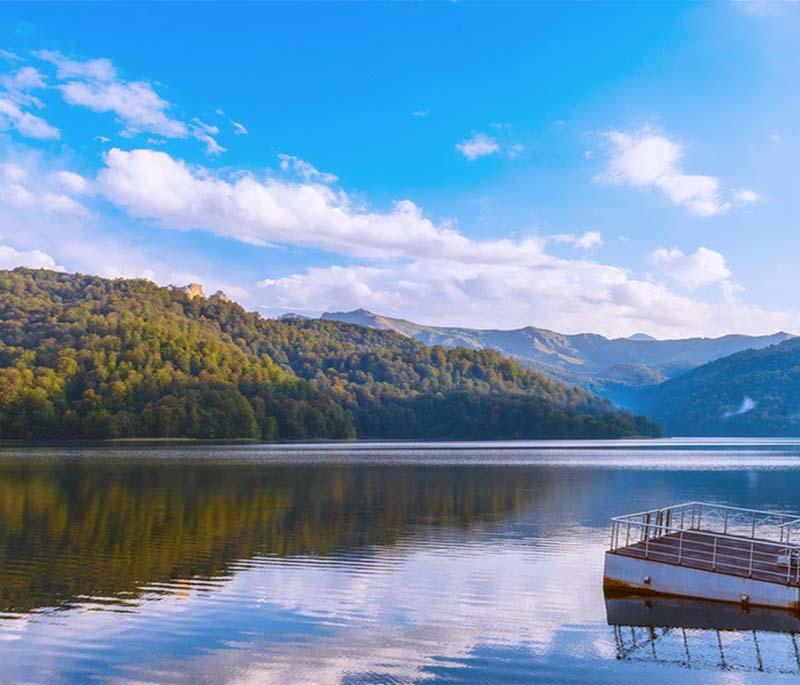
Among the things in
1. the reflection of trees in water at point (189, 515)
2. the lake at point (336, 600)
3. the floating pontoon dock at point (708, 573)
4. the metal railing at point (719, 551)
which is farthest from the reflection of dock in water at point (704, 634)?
the reflection of trees in water at point (189, 515)

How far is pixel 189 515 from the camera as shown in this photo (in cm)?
4688

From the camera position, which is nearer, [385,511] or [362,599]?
[362,599]

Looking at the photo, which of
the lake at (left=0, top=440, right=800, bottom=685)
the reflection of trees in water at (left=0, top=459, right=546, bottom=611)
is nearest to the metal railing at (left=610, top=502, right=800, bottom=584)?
the lake at (left=0, top=440, right=800, bottom=685)

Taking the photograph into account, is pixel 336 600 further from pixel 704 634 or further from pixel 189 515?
pixel 189 515

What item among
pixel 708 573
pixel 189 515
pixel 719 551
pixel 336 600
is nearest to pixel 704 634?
pixel 708 573

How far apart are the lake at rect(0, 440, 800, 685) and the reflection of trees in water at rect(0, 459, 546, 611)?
0.61 ft

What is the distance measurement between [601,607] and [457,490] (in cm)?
4063

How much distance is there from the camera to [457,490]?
216ft

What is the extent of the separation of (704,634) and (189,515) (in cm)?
3172

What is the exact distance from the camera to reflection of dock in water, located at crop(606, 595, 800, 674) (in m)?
20.0

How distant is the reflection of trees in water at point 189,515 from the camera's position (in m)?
30.0

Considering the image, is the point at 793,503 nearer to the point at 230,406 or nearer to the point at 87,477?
the point at 87,477

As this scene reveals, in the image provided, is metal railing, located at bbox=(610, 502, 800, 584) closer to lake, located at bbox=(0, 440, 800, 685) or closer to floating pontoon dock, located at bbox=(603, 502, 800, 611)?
floating pontoon dock, located at bbox=(603, 502, 800, 611)

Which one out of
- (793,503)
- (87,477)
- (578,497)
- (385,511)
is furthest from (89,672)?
(87,477)
